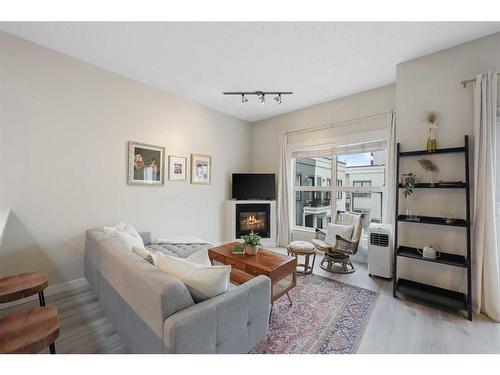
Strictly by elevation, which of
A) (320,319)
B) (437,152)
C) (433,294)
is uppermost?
(437,152)

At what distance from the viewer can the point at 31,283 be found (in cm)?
160

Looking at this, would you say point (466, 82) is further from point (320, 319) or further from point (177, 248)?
point (177, 248)

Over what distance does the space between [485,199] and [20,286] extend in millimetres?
4094

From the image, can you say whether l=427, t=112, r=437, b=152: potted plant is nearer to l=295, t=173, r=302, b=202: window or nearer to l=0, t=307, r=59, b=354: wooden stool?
l=295, t=173, r=302, b=202: window

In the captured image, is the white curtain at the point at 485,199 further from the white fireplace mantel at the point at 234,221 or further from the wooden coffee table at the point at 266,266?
the white fireplace mantel at the point at 234,221

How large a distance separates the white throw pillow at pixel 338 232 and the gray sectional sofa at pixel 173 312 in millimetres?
2110

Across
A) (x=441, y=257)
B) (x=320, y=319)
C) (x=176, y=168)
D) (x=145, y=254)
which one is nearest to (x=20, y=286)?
(x=145, y=254)

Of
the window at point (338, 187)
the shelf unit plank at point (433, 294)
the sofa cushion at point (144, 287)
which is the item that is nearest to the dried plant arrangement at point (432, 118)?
the window at point (338, 187)

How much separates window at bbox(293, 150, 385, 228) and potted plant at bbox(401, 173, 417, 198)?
3.12ft

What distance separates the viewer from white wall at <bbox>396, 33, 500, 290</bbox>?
2.24 meters

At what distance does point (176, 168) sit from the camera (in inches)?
143

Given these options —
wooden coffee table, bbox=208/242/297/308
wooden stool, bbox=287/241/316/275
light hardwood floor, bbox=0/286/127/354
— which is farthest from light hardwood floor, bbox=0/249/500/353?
wooden stool, bbox=287/241/316/275

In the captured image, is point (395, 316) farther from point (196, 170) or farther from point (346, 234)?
point (196, 170)

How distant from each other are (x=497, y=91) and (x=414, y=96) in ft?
2.21
